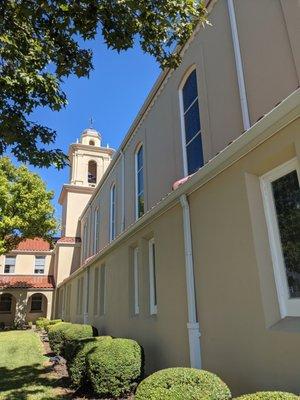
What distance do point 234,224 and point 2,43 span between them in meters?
5.23

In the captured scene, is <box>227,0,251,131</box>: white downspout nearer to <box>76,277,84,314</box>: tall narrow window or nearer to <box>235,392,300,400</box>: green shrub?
<box>235,392,300,400</box>: green shrub

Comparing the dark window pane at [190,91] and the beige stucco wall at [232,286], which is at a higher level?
the dark window pane at [190,91]

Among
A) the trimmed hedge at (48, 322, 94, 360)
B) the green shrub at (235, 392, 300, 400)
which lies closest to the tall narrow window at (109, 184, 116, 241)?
the trimmed hedge at (48, 322, 94, 360)

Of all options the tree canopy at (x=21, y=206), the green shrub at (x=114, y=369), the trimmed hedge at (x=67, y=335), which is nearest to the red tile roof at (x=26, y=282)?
the tree canopy at (x=21, y=206)

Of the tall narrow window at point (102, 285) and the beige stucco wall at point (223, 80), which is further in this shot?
the tall narrow window at point (102, 285)

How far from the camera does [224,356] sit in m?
5.21

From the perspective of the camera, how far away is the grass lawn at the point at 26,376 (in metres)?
7.65

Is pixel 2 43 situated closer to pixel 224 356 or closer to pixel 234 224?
pixel 234 224

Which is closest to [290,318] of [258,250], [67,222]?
[258,250]

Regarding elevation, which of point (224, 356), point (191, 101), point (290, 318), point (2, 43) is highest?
point (191, 101)

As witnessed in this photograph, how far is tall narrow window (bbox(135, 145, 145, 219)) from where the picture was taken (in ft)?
47.2

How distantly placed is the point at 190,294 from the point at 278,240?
7.24 feet

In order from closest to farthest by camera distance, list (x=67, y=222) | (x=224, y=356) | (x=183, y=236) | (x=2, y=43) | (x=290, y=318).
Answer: (x=290, y=318) → (x=224, y=356) → (x=2, y=43) → (x=183, y=236) → (x=67, y=222)

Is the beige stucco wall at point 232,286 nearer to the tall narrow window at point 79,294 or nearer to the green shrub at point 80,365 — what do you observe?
the green shrub at point 80,365
